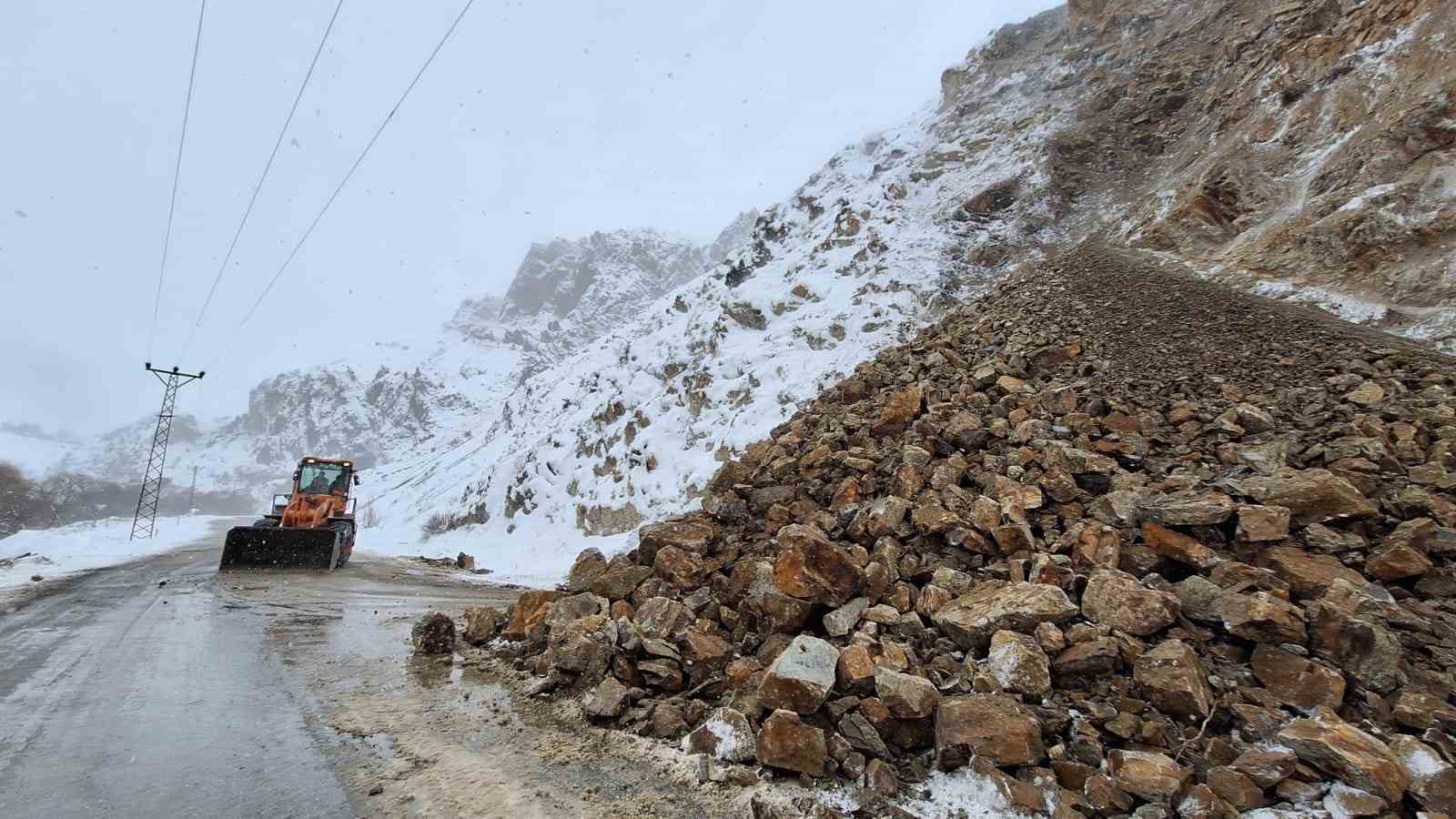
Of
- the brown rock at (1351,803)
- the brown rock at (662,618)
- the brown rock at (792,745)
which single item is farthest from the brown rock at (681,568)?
the brown rock at (1351,803)

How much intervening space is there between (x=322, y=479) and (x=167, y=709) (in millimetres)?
13750

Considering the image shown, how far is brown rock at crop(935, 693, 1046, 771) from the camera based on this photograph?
3.08 meters

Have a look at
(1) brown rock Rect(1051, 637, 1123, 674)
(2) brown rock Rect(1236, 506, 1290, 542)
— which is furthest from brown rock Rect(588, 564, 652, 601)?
(2) brown rock Rect(1236, 506, 1290, 542)

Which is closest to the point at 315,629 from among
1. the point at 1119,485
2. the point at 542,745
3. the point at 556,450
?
the point at 542,745

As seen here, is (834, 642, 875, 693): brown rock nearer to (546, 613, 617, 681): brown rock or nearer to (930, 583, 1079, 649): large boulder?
(930, 583, 1079, 649): large boulder

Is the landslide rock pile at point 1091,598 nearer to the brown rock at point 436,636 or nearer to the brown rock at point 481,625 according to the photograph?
the brown rock at point 481,625

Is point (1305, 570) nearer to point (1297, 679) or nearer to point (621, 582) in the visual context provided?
point (1297, 679)

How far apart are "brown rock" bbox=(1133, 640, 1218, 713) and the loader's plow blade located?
15.6m

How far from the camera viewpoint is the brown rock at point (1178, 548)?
409 centimetres

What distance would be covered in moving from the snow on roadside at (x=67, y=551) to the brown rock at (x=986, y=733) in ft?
48.5

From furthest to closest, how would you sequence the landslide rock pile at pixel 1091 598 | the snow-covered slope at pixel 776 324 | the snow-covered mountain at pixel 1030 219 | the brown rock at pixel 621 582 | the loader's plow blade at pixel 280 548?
the snow-covered slope at pixel 776 324 → the loader's plow blade at pixel 280 548 → the snow-covered mountain at pixel 1030 219 → the brown rock at pixel 621 582 → the landslide rock pile at pixel 1091 598

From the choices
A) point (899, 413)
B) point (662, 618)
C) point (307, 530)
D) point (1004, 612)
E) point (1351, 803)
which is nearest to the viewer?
point (1351, 803)

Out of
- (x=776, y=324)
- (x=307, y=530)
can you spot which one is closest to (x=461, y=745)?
(x=307, y=530)

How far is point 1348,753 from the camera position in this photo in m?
2.65
